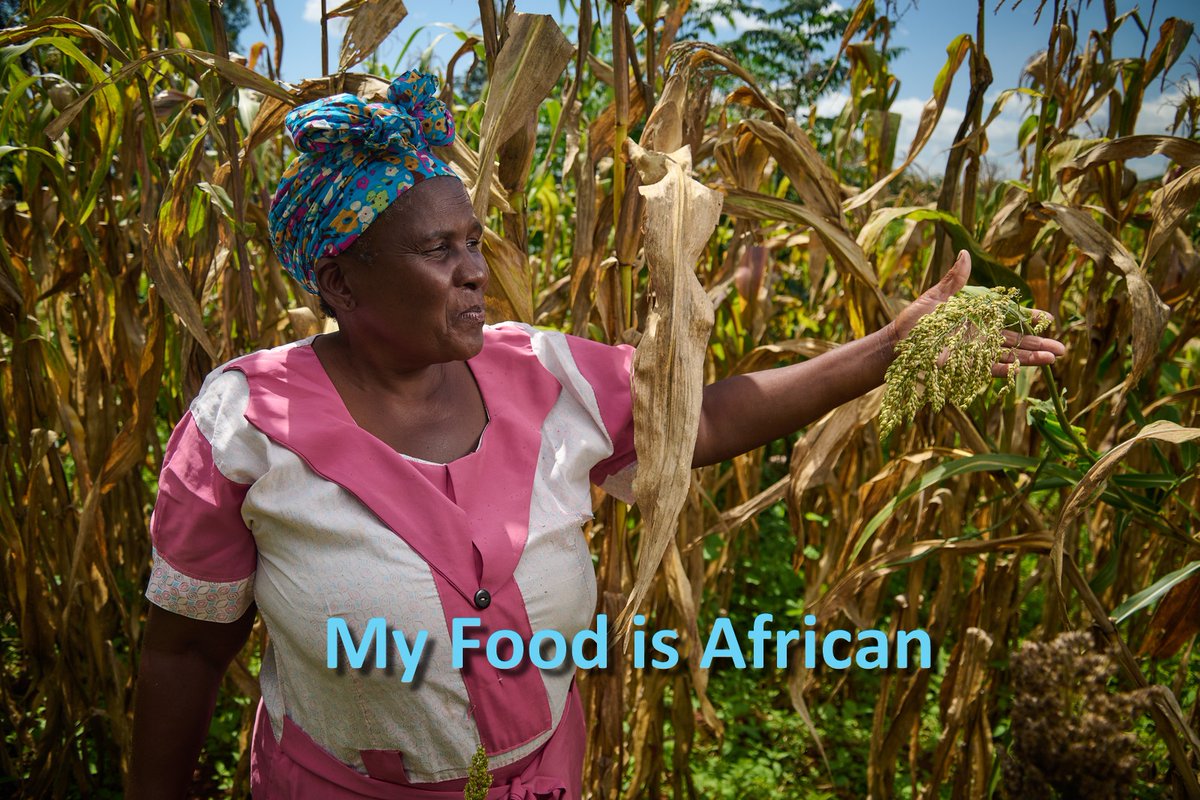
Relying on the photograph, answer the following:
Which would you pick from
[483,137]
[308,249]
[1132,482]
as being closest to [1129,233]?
[1132,482]

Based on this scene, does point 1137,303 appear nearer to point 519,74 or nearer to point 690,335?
point 690,335

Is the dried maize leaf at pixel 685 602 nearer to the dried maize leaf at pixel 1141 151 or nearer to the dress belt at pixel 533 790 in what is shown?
the dress belt at pixel 533 790

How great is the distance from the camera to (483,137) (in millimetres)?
1205

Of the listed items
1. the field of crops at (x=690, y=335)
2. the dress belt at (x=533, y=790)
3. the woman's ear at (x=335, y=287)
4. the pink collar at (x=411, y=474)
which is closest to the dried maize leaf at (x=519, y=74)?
the field of crops at (x=690, y=335)

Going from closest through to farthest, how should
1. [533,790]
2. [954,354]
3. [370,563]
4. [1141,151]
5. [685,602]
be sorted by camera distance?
[954,354] → [370,563] → [533,790] → [1141,151] → [685,602]

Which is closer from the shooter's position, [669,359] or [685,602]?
[669,359]

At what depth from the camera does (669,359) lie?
3.30 ft

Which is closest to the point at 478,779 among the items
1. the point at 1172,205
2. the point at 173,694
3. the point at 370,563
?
the point at 370,563

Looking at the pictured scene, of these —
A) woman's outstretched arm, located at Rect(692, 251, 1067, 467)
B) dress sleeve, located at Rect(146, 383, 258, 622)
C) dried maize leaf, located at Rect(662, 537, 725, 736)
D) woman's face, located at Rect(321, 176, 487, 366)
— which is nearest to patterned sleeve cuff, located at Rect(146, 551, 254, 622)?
dress sleeve, located at Rect(146, 383, 258, 622)

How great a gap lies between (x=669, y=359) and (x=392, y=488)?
343 millimetres

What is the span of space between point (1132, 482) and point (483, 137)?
1007 mm

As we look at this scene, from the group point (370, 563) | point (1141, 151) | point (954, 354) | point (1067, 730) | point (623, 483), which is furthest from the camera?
point (1141, 151)

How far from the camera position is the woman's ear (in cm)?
109

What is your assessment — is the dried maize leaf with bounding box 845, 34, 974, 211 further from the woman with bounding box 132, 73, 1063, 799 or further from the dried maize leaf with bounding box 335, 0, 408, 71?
the dried maize leaf with bounding box 335, 0, 408, 71
